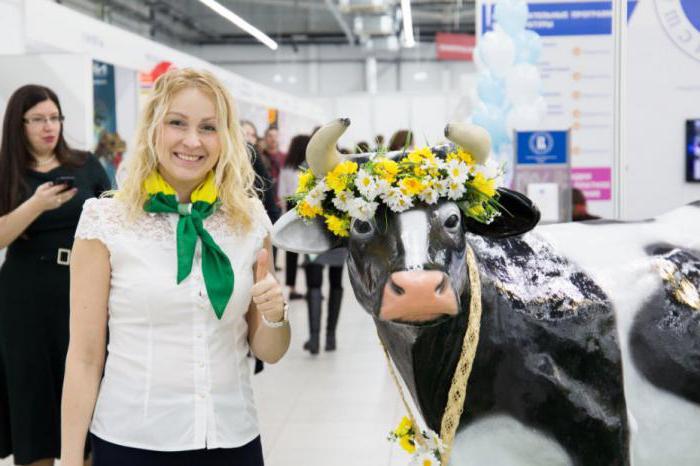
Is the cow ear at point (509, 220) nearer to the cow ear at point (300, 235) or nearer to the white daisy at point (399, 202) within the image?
the white daisy at point (399, 202)

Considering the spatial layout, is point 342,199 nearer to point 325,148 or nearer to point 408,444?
point 325,148

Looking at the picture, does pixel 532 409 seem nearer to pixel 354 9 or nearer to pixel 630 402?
pixel 630 402

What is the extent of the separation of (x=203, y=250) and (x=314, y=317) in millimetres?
4327

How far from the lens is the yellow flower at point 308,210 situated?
2.05m

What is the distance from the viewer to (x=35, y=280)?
3.16 m

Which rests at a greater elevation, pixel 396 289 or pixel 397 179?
pixel 397 179

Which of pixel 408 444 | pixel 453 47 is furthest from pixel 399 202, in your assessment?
pixel 453 47

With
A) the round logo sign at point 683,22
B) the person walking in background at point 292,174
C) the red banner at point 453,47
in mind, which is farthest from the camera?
the red banner at point 453,47

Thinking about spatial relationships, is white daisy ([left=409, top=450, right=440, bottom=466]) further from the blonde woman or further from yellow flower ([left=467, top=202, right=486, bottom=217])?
yellow flower ([left=467, top=202, right=486, bottom=217])

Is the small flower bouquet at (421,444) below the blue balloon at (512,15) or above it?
below

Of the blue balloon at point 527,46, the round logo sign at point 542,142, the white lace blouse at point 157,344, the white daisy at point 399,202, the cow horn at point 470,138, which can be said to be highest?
the blue balloon at point 527,46

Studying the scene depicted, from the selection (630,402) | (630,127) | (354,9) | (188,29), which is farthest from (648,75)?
(188,29)

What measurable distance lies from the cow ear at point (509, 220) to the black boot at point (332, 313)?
166 inches

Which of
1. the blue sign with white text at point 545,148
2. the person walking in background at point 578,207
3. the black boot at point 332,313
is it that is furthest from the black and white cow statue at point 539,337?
the black boot at point 332,313
